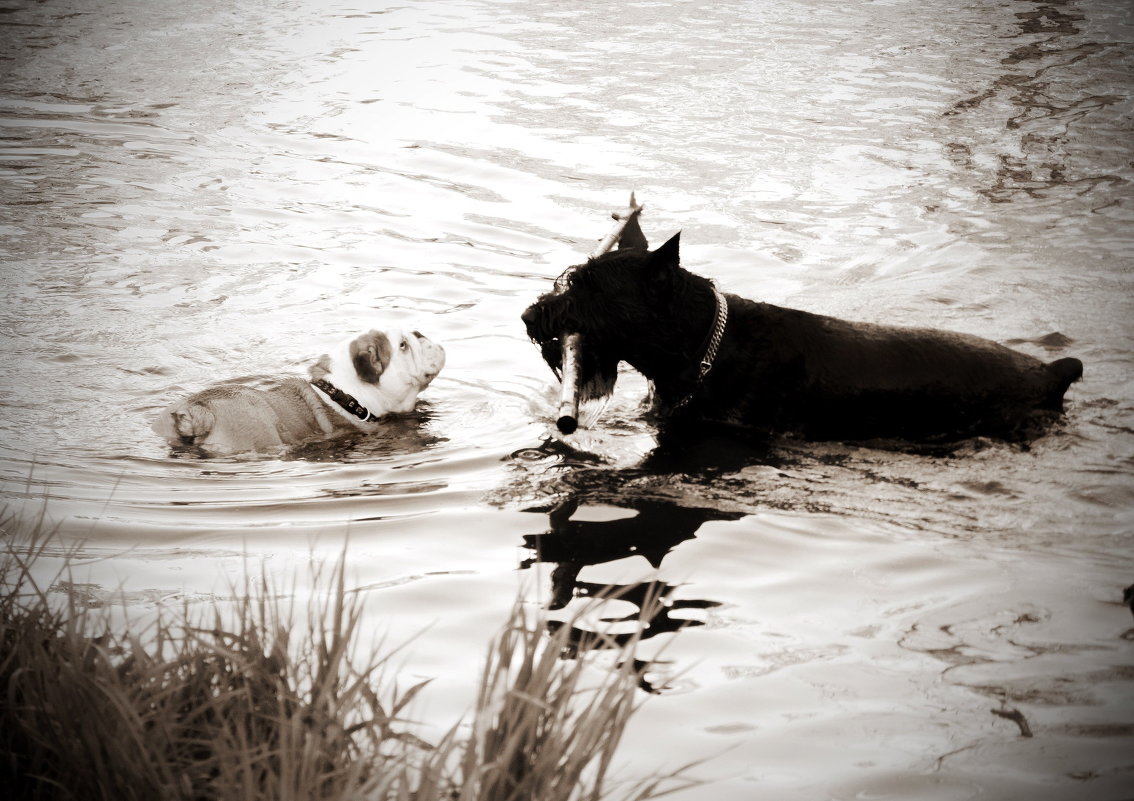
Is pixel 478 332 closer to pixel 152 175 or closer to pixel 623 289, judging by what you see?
pixel 623 289

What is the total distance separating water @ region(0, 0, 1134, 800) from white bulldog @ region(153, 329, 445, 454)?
0.81 feet

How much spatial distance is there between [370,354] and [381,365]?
0.11 metres

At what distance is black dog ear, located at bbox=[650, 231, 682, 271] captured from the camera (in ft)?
19.4

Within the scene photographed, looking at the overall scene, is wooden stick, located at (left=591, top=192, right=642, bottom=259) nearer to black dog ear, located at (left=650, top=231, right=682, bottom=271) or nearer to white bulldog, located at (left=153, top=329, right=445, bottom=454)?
black dog ear, located at (left=650, top=231, right=682, bottom=271)

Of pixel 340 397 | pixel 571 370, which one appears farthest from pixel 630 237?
pixel 340 397

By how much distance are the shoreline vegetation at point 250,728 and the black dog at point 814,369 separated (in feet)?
10.9

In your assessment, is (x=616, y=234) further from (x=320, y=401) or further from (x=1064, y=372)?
(x=1064, y=372)

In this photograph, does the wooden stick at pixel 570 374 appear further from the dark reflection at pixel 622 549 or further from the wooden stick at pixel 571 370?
the dark reflection at pixel 622 549

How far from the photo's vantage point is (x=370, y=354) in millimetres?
7230

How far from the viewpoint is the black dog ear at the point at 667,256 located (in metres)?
5.92

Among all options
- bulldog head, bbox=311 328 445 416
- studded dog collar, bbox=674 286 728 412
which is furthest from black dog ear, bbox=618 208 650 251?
bulldog head, bbox=311 328 445 416

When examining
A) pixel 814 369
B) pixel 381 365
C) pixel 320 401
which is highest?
pixel 381 365

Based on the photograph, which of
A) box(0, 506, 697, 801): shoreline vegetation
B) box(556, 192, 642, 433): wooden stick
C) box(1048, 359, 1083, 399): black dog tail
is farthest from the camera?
box(1048, 359, 1083, 399): black dog tail

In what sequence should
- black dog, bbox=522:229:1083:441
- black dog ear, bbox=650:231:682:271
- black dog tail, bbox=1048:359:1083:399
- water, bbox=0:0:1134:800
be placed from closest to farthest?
water, bbox=0:0:1134:800
black dog ear, bbox=650:231:682:271
black dog, bbox=522:229:1083:441
black dog tail, bbox=1048:359:1083:399
